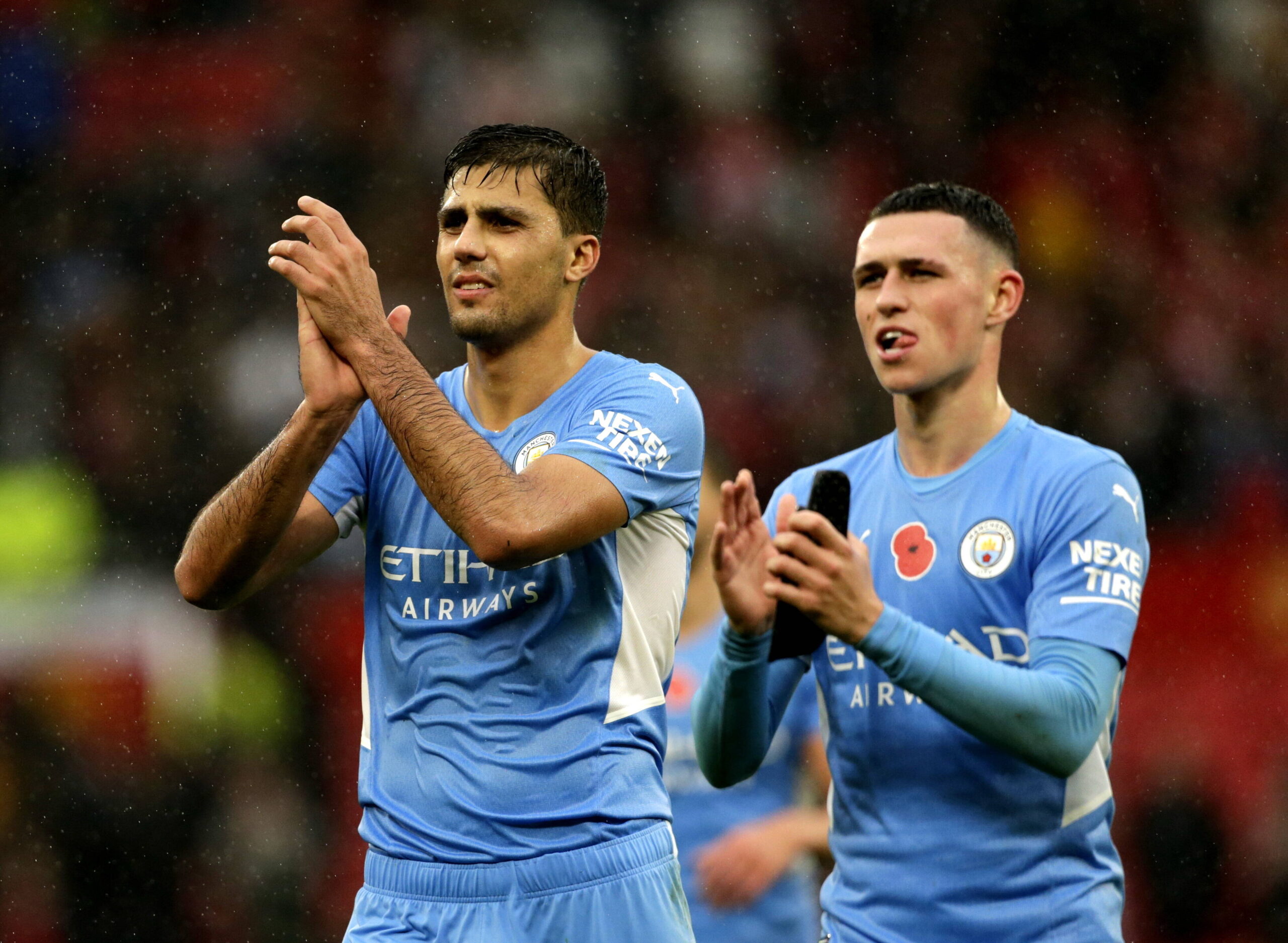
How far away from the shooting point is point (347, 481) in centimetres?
325

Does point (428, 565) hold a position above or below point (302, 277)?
below

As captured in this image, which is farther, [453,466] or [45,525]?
[45,525]

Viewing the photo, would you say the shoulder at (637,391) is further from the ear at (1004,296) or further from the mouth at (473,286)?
the ear at (1004,296)

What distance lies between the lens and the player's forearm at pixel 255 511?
9.80ft

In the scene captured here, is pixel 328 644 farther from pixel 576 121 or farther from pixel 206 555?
pixel 206 555

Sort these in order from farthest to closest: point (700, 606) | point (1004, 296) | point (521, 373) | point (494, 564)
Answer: point (700, 606), point (1004, 296), point (521, 373), point (494, 564)

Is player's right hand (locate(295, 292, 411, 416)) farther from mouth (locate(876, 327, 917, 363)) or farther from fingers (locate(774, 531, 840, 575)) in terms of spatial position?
mouth (locate(876, 327, 917, 363))

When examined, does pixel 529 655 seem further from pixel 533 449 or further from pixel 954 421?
pixel 954 421

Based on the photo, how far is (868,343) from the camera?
3.39 metres

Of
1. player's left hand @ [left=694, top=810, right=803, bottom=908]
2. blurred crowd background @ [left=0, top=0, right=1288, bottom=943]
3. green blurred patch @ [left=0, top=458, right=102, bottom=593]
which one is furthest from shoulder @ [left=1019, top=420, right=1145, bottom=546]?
green blurred patch @ [left=0, top=458, right=102, bottom=593]

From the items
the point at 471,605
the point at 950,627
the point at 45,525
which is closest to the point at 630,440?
the point at 471,605

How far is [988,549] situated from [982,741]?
41 centimetres

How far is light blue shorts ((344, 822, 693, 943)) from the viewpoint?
2.88 m

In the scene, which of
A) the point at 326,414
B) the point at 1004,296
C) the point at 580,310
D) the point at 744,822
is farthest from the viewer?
the point at 580,310
